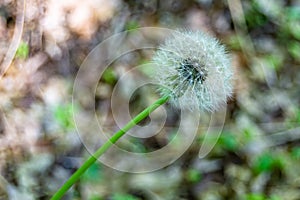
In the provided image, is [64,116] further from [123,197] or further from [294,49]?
[294,49]

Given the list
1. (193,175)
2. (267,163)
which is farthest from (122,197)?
(267,163)

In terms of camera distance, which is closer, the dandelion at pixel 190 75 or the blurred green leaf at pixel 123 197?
the dandelion at pixel 190 75

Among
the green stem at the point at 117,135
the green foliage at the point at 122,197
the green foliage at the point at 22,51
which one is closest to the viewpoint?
the green stem at the point at 117,135

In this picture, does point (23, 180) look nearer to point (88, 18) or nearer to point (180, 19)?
point (88, 18)

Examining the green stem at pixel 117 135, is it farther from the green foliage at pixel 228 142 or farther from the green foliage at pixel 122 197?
the green foliage at pixel 228 142

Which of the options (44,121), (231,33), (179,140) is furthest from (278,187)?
(44,121)

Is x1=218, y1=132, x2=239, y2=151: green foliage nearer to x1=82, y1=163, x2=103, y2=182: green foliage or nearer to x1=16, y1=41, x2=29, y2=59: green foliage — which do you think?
x1=82, y1=163, x2=103, y2=182: green foliage

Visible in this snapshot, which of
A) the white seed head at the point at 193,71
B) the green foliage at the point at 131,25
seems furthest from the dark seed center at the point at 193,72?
the green foliage at the point at 131,25
